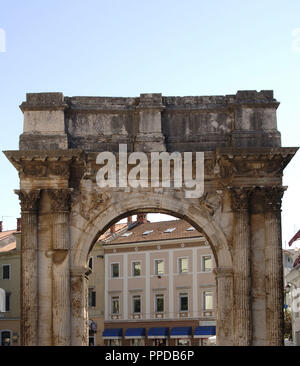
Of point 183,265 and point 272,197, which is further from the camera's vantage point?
point 183,265

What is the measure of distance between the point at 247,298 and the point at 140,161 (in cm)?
427

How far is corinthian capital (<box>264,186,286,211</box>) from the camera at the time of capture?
858 inches

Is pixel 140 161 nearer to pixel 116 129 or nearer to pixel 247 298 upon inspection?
pixel 116 129

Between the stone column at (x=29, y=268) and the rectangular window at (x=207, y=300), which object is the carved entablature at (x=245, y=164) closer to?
the stone column at (x=29, y=268)

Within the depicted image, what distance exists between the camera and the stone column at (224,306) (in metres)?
21.6

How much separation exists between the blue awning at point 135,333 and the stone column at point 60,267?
29241 mm

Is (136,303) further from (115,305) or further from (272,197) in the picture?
(272,197)

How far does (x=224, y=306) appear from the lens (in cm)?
2162

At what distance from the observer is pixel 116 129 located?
22516 millimetres

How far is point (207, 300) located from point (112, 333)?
6.16 m

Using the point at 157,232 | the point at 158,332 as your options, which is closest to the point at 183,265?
the point at 157,232

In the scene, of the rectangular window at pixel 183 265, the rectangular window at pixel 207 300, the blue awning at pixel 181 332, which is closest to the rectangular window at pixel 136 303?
the blue awning at pixel 181 332
